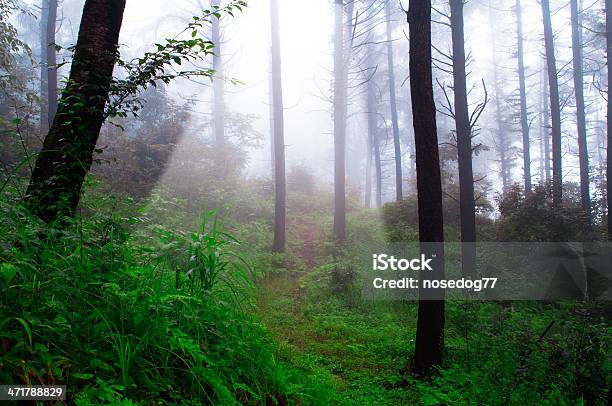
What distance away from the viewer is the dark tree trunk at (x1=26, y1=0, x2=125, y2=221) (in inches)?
134

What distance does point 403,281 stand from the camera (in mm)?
9172

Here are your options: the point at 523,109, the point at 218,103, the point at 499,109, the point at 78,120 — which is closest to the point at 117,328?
the point at 78,120

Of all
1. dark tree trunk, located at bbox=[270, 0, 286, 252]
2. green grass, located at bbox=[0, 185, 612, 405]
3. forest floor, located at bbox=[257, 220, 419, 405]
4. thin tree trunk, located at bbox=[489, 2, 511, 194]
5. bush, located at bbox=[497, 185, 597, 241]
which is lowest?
forest floor, located at bbox=[257, 220, 419, 405]

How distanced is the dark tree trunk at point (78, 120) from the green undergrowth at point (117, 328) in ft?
0.86

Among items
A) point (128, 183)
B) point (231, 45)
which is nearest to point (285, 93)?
point (231, 45)

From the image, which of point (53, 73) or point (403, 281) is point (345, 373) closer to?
point (403, 281)

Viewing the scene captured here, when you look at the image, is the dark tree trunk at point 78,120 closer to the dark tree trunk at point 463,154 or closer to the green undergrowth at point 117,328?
the green undergrowth at point 117,328

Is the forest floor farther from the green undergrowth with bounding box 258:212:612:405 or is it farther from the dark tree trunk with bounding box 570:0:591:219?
the dark tree trunk with bounding box 570:0:591:219

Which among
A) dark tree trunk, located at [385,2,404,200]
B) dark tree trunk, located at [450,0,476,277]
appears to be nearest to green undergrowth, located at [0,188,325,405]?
dark tree trunk, located at [450,0,476,277]

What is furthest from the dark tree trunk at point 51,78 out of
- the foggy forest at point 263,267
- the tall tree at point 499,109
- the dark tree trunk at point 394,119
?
the tall tree at point 499,109

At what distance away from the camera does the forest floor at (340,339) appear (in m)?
4.29

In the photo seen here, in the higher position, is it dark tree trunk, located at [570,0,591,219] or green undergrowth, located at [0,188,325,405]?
dark tree trunk, located at [570,0,591,219]

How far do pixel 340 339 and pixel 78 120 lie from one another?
4955mm

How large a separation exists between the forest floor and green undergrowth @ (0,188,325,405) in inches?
49.3
